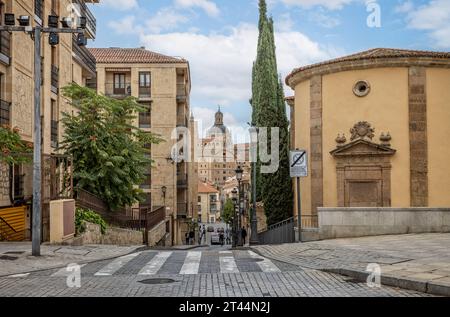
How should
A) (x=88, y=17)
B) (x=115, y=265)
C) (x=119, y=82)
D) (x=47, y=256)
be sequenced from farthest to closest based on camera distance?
1. (x=119, y=82)
2. (x=88, y=17)
3. (x=47, y=256)
4. (x=115, y=265)

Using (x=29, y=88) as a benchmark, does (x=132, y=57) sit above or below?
above

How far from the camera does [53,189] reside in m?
17.1

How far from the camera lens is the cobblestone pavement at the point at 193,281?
26.7 feet

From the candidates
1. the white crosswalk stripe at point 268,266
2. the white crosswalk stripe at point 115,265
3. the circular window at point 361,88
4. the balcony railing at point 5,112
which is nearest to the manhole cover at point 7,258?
the white crosswalk stripe at point 115,265

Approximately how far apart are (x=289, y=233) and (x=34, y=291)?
15.3 m

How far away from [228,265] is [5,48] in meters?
14.1

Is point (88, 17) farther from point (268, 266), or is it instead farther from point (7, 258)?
point (268, 266)

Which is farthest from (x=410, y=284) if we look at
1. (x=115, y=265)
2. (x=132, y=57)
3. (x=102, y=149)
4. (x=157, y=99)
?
(x=132, y=57)

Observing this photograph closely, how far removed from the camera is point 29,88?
23.0 meters

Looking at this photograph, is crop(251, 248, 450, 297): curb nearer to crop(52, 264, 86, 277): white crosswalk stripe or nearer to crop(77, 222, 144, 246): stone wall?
crop(52, 264, 86, 277): white crosswalk stripe

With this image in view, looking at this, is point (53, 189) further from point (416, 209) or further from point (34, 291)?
point (416, 209)

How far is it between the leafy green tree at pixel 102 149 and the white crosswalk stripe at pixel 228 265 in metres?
9.25

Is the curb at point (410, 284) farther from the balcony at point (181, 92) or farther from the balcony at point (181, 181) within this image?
the balcony at point (181, 92)

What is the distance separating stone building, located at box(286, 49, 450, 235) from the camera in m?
23.0
